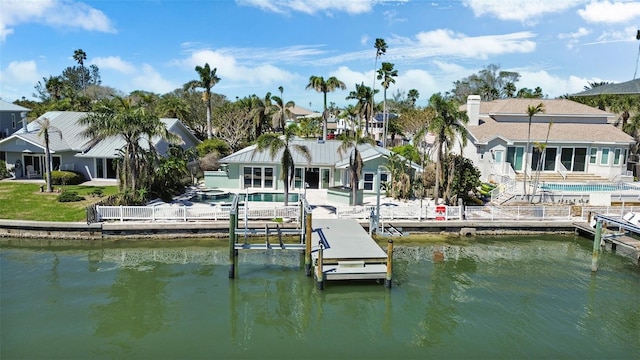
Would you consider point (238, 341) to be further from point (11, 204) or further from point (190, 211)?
point (11, 204)

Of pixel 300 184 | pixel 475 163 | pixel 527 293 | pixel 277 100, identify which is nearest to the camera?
pixel 527 293

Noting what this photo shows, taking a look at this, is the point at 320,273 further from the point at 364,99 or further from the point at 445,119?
the point at 364,99

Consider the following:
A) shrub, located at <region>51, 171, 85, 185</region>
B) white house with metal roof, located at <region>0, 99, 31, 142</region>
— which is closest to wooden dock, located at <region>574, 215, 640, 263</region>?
shrub, located at <region>51, 171, 85, 185</region>

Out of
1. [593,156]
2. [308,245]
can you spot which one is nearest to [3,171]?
[308,245]

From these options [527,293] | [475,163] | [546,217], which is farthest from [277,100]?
[527,293]

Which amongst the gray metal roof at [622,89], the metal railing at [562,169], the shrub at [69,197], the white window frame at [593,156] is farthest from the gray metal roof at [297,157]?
the gray metal roof at [622,89]

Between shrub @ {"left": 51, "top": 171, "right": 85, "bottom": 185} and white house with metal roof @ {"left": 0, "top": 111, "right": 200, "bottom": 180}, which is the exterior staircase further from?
shrub @ {"left": 51, "top": 171, "right": 85, "bottom": 185}
